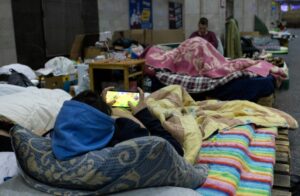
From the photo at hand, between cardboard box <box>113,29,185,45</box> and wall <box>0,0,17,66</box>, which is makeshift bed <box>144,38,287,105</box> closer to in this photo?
cardboard box <box>113,29,185,45</box>

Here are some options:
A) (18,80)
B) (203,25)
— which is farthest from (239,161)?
(203,25)

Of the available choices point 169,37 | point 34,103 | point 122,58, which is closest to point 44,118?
point 34,103

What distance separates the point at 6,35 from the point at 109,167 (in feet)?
16.6

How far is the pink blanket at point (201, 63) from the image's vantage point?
4.29 m

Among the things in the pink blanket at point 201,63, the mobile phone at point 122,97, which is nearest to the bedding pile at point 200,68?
the pink blanket at point 201,63

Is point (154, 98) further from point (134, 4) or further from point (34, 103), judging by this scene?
point (134, 4)

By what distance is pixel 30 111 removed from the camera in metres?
2.38

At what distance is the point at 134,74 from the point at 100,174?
2908 mm

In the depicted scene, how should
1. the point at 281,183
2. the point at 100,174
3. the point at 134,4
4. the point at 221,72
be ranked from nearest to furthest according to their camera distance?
1. the point at 100,174
2. the point at 281,183
3. the point at 221,72
4. the point at 134,4

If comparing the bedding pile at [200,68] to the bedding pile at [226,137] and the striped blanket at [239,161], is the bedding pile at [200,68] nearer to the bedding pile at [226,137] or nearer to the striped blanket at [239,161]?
the bedding pile at [226,137]

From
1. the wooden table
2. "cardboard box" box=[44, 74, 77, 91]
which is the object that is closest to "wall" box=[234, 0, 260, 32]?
the wooden table

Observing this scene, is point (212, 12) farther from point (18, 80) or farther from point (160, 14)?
point (160, 14)

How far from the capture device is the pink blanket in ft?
14.1

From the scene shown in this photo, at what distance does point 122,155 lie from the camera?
151 cm
